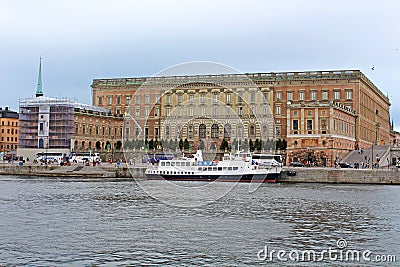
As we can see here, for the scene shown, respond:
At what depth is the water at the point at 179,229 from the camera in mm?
22781

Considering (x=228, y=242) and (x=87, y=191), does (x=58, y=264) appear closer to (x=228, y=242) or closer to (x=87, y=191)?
(x=228, y=242)

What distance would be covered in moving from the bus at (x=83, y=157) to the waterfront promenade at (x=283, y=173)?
8927 millimetres

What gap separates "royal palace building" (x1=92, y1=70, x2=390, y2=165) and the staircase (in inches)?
63.8

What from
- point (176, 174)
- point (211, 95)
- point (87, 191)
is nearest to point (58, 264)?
point (87, 191)

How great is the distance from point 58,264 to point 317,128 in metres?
77.8

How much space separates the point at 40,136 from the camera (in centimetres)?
11112

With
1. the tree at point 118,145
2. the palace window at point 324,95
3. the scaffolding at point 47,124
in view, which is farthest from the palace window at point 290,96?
the scaffolding at point 47,124

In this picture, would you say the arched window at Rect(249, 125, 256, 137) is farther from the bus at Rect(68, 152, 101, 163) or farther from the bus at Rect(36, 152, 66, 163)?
the bus at Rect(36, 152, 66, 163)

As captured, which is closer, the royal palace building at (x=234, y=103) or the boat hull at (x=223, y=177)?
the boat hull at (x=223, y=177)

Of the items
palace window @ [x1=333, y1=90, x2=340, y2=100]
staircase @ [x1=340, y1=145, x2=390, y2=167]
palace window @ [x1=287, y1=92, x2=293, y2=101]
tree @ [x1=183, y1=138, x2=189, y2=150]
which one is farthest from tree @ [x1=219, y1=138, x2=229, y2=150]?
palace window @ [x1=333, y1=90, x2=340, y2=100]

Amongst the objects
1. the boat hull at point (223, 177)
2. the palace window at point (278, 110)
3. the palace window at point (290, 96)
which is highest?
the palace window at point (290, 96)

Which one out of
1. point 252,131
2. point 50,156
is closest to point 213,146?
point 252,131

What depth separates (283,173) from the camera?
75.1 metres

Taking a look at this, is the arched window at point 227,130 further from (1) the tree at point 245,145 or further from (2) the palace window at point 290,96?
(2) the palace window at point 290,96
